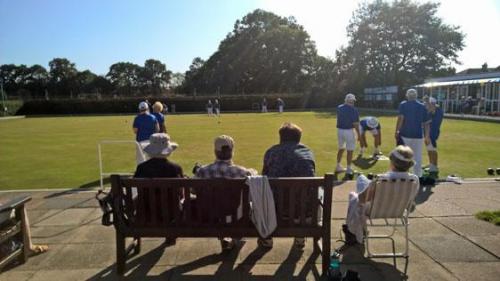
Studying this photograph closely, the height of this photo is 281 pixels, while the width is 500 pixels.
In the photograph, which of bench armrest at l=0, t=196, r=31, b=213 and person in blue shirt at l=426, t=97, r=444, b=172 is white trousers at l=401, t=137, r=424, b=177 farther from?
bench armrest at l=0, t=196, r=31, b=213

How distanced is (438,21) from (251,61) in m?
28.2

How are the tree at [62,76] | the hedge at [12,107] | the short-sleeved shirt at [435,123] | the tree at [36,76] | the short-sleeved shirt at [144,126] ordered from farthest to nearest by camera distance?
the tree at [36,76]
the tree at [62,76]
the hedge at [12,107]
the short-sleeved shirt at [435,123]
the short-sleeved shirt at [144,126]

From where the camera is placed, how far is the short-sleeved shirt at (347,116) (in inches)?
348

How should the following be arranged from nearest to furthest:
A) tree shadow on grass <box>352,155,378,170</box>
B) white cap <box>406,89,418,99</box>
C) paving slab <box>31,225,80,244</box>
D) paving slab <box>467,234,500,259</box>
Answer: paving slab <box>467,234,500,259</box> → paving slab <box>31,225,80,244</box> → white cap <box>406,89,418,99</box> → tree shadow on grass <box>352,155,378,170</box>

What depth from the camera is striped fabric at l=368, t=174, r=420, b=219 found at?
13.2 ft

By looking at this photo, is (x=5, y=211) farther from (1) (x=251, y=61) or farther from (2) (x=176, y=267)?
(1) (x=251, y=61)

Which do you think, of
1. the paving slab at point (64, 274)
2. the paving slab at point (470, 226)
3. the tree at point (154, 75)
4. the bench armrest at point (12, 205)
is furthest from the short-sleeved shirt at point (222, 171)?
the tree at point (154, 75)

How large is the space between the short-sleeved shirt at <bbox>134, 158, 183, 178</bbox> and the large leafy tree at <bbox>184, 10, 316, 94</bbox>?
5886 centimetres

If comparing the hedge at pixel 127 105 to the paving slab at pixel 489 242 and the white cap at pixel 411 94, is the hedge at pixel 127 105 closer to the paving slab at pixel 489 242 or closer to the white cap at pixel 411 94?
the white cap at pixel 411 94

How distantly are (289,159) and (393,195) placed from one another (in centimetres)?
113

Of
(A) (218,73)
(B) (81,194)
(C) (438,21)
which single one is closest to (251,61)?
(A) (218,73)

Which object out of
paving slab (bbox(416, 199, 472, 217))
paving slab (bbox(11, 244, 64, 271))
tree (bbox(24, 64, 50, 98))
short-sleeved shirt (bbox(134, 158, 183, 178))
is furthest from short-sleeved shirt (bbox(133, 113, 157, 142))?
tree (bbox(24, 64, 50, 98))

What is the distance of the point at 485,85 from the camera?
29.5 m

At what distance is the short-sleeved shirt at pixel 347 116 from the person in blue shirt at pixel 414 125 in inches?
47.9
